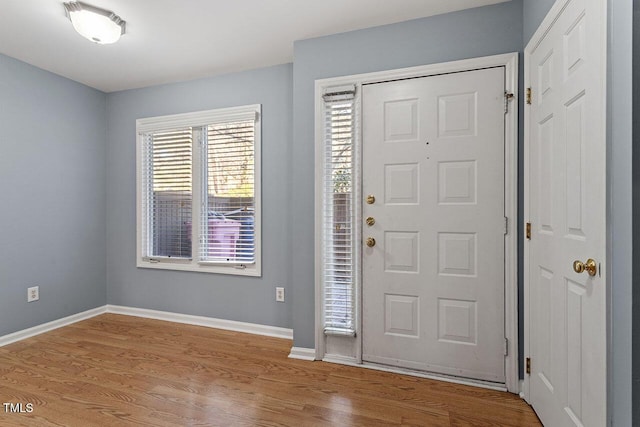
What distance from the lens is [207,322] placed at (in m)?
3.17

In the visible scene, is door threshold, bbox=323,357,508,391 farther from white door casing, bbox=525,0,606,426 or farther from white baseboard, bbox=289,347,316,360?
white door casing, bbox=525,0,606,426

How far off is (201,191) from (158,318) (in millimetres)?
1443

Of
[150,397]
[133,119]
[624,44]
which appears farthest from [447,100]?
[133,119]

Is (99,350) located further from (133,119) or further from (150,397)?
(133,119)

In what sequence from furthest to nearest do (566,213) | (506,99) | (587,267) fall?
1. (506,99)
2. (566,213)
3. (587,267)

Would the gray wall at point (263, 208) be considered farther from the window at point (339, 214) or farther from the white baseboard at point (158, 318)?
the window at point (339, 214)

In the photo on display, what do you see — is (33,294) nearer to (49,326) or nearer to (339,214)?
(49,326)

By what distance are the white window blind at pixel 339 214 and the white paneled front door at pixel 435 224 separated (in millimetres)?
113

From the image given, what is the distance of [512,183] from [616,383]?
1.19m

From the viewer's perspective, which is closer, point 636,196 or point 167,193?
point 636,196

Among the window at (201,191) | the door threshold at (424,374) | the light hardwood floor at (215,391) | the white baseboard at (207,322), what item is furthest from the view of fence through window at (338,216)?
the window at (201,191)

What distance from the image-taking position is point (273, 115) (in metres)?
2.91

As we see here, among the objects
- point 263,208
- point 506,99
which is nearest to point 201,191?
point 263,208

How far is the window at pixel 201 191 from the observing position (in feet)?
9.92
